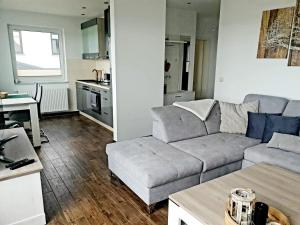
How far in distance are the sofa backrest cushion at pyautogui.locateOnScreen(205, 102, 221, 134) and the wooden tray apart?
184 centimetres

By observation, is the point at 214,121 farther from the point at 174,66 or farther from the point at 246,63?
the point at 174,66

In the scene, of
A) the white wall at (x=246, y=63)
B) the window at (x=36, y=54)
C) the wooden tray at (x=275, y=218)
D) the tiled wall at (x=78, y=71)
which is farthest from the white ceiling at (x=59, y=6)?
the wooden tray at (x=275, y=218)

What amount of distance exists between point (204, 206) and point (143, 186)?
78 centimetres

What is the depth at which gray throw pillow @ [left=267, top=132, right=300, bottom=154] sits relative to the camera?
2.49m

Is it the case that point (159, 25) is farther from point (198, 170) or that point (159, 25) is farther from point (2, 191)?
point (2, 191)

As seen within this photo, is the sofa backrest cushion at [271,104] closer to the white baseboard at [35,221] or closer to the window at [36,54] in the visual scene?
the white baseboard at [35,221]

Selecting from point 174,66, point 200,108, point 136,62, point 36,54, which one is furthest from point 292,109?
point 36,54

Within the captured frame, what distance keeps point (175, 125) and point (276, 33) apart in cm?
206

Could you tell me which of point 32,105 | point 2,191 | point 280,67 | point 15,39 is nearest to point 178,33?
point 280,67

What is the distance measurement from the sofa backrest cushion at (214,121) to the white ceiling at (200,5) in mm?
2415

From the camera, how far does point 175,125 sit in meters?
2.95

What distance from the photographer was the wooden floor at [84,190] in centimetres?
214

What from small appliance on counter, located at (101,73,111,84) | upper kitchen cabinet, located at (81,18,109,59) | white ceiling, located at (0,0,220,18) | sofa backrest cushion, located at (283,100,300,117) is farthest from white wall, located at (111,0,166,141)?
sofa backrest cushion, located at (283,100,300,117)

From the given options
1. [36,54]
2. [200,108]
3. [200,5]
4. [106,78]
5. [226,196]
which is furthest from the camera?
[36,54]
